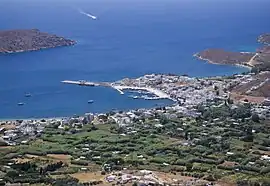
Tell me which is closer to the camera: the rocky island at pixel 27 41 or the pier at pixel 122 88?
the pier at pixel 122 88

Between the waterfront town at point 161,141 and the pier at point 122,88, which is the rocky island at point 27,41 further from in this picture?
the waterfront town at point 161,141

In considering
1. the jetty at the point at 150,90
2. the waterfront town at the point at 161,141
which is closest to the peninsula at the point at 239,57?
the waterfront town at the point at 161,141

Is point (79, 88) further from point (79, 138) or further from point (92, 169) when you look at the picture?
point (92, 169)

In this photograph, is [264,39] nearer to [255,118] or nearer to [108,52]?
[108,52]

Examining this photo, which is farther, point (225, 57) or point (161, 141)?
point (225, 57)

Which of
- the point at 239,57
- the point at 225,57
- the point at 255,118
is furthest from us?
the point at 225,57

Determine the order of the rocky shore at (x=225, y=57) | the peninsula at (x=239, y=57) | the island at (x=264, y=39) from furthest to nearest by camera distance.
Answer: the island at (x=264, y=39) → the rocky shore at (x=225, y=57) → the peninsula at (x=239, y=57)

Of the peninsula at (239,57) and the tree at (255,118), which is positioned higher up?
the peninsula at (239,57)

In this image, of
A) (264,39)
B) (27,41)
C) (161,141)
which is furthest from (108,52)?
(161,141)
